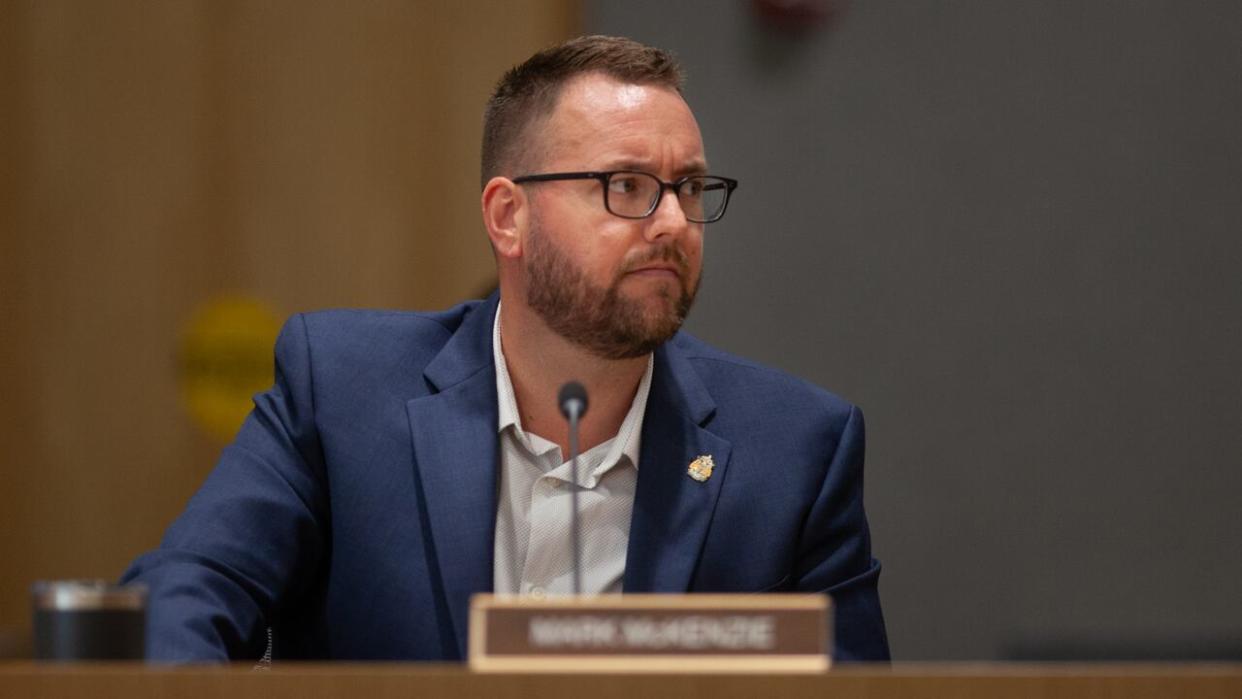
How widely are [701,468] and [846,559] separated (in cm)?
24

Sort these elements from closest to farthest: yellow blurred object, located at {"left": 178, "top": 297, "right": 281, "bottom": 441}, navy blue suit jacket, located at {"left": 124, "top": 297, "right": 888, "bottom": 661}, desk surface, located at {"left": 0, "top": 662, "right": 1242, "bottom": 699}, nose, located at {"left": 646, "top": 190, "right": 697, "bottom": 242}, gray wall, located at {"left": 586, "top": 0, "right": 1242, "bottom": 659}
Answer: desk surface, located at {"left": 0, "top": 662, "right": 1242, "bottom": 699} → navy blue suit jacket, located at {"left": 124, "top": 297, "right": 888, "bottom": 661} → nose, located at {"left": 646, "top": 190, "right": 697, "bottom": 242} → gray wall, located at {"left": 586, "top": 0, "right": 1242, "bottom": 659} → yellow blurred object, located at {"left": 178, "top": 297, "right": 281, "bottom": 441}

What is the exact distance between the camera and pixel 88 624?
4.34ft

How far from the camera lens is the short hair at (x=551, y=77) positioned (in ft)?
Result: 7.41

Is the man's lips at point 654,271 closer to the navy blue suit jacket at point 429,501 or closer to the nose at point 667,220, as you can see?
the nose at point 667,220

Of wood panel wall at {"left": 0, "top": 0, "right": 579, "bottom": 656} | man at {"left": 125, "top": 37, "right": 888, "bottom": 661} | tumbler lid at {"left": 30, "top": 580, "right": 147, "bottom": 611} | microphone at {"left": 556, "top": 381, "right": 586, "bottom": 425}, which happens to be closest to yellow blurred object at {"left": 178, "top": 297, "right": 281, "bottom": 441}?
wood panel wall at {"left": 0, "top": 0, "right": 579, "bottom": 656}

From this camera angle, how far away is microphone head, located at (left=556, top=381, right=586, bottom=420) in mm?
1833

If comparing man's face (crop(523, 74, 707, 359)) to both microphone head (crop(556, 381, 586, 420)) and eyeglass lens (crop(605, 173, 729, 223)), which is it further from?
microphone head (crop(556, 381, 586, 420))

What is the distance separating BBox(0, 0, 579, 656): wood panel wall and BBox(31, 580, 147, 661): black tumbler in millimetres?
2334

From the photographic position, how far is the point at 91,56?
3697mm

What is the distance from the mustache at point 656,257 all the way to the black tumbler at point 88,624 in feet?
3.23

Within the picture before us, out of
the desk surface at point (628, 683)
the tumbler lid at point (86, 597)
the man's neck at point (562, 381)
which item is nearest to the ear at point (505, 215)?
the man's neck at point (562, 381)

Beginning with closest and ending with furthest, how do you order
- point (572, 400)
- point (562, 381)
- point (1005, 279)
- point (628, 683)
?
1. point (628, 683)
2. point (572, 400)
3. point (562, 381)
4. point (1005, 279)

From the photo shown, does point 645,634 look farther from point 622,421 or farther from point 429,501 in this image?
point 622,421

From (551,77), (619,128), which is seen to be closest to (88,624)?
(619,128)
